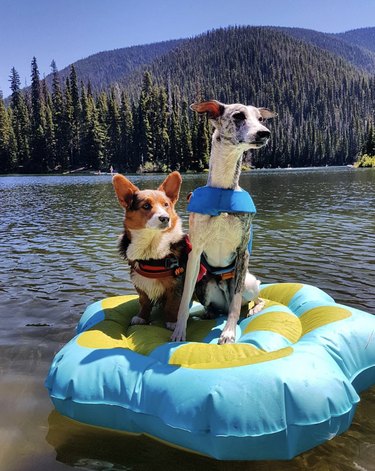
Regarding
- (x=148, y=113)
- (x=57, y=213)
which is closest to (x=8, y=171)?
(x=148, y=113)

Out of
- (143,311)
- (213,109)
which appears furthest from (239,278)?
(213,109)

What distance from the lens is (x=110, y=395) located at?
3.73 meters

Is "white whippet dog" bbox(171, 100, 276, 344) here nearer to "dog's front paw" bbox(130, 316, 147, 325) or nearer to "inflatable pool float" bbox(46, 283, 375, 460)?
"inflatable pool float" bbox(46, 283, 375, 460)

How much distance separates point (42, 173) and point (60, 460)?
97.9m

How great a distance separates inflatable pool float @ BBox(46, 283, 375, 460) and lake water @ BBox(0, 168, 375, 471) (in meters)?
0.28

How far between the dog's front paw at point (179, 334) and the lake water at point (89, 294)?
3.27 ft

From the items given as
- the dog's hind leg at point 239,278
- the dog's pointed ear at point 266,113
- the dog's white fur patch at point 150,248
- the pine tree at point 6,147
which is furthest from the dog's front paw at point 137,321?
the pine tree at point 6,147

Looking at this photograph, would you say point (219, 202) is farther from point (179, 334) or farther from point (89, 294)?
point (89, 294)

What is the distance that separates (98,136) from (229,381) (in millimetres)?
97320

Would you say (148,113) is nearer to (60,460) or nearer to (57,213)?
(57,213)

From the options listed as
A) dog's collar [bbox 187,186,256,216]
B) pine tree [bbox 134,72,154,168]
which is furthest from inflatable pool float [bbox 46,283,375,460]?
pine tree [bbox 134,72,154,168]

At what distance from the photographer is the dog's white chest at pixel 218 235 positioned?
4.43 m

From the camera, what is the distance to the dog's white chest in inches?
174

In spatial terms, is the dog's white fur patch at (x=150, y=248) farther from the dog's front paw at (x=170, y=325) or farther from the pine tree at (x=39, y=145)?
the pine tree at (x=39, y=145)
